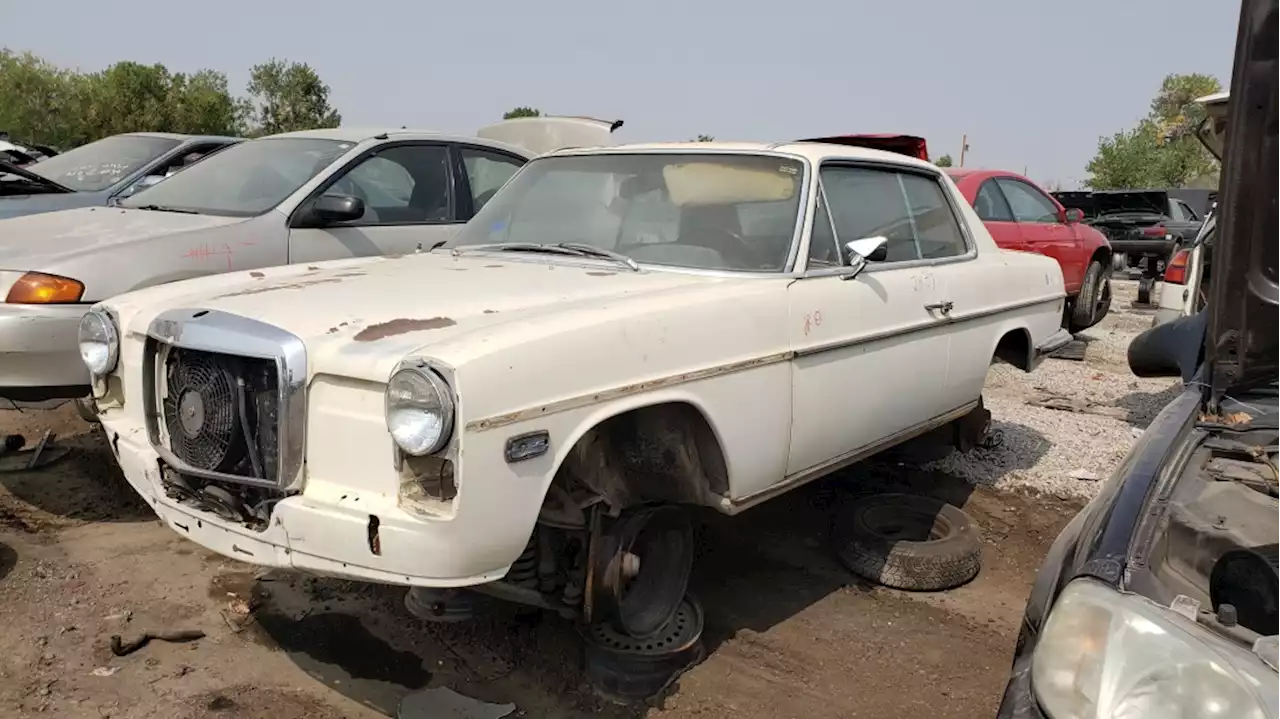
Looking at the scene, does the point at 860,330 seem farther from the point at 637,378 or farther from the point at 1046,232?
the point at 1046,232

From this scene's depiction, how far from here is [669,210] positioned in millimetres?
3666

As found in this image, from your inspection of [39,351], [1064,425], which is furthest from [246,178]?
[1064,425]

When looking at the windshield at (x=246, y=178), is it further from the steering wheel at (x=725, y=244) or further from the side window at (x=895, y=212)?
the side window at (x=895, y=212)

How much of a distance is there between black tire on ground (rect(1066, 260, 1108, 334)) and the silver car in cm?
607

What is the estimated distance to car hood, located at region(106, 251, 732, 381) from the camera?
8.30 feet

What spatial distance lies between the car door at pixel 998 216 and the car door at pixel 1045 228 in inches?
2.9

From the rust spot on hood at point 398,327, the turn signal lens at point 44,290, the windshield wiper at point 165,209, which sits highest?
the windshield wiper at point 165,209

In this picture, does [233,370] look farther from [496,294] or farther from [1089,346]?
[1089,346]

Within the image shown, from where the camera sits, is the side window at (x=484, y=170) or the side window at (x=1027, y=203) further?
the side window at (x=1027, y=203)

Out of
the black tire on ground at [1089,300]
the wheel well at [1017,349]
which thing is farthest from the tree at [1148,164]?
the wheel well at [1017,349]

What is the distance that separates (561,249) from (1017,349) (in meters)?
2.72

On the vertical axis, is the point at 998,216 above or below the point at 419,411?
above

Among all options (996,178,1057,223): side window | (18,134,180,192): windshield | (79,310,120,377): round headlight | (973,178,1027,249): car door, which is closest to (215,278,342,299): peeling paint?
(79,310,120,377): round headlight

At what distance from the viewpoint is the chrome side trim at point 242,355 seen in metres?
2.52
